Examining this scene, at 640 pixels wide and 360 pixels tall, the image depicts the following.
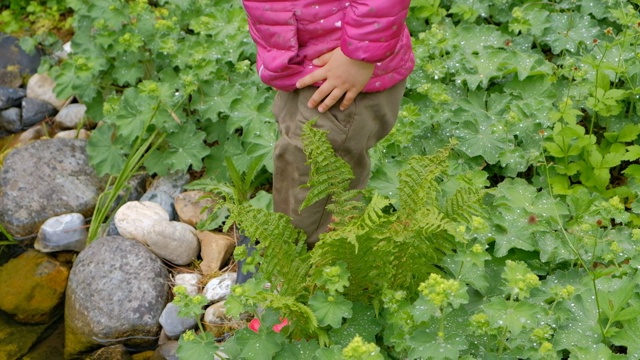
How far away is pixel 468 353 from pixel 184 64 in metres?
2.04

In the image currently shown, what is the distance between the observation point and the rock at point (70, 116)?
14.4 ft

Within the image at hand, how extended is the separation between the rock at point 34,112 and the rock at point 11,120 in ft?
0.12

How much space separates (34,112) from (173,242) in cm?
152

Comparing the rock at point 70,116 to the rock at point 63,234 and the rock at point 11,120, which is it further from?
the rock at point 63,234

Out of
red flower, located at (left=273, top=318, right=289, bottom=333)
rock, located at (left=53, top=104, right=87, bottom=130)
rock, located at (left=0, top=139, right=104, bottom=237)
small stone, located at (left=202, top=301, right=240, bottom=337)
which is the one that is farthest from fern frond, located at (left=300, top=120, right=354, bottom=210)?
rock, located at (left=53, top=104, right=87, bottom=130)

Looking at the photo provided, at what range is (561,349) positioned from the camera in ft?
8.30

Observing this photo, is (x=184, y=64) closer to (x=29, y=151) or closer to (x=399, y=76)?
→ (x=29, y=151)

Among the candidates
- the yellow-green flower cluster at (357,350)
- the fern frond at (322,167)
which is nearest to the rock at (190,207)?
the fern frond at (322,167)

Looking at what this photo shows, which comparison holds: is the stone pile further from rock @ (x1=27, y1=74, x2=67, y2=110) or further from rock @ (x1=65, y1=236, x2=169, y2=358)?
rock @ (x1=27, y1=74, x2=67, y2=110)

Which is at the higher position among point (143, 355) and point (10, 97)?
point (10, 97)

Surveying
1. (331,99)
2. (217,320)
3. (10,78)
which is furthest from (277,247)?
(10,78)

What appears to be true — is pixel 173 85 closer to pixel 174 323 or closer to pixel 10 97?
pixel 174 323

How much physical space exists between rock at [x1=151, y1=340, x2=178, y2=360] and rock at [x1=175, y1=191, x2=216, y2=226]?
589 millimetres

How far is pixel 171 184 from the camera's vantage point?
3846 millimetres
